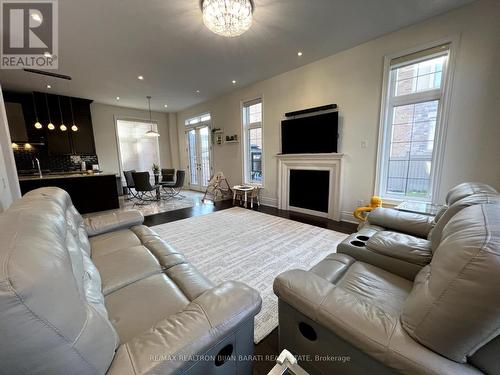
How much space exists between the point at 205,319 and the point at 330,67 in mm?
4276

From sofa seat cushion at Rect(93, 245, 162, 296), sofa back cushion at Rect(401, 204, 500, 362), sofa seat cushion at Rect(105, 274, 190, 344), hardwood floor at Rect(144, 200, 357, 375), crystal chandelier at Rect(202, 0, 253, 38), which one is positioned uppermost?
crystal chandelier at Rect(202, 0, 253, 38)

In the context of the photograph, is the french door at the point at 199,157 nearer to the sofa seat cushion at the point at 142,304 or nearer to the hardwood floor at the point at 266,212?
the hardwood floor at the point at 266,212

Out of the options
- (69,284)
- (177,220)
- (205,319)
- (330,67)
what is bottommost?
(177,220)

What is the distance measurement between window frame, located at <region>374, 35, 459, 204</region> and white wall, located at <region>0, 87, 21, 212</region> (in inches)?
186

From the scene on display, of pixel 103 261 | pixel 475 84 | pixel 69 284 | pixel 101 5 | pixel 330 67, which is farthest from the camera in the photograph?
pixel 330 67

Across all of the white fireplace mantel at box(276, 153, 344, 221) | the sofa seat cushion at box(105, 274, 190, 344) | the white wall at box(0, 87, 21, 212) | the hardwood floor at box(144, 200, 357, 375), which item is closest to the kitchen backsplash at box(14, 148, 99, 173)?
the hardwood floor at box(144, 200, 357, 375)

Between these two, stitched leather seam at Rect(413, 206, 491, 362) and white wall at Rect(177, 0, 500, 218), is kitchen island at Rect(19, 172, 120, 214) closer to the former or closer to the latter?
white wall at Rect(177, 0, 500, 218)

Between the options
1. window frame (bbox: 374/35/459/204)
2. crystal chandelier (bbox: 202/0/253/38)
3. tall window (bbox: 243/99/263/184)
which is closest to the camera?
crystal chandelier (bbox: 202/0/253/38)

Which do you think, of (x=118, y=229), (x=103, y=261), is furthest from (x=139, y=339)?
(x=118, y=229)

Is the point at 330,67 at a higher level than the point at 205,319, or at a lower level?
higher

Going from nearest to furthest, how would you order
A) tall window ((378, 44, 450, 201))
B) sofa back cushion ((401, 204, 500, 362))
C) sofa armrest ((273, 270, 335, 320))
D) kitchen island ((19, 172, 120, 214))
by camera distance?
1. sofa back cushion ((401, 204, 500, 362))
2. sofa armrest ((273, 270, 335, 320))
3. tall window ((378, 44, 450, 201))
4. kitchen island ((19, 172, 120, 214))

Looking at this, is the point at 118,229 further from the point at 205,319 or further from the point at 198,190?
the point at 198,190

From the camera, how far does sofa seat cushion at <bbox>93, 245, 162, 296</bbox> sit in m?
1.27

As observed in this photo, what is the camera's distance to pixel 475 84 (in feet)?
8.16
